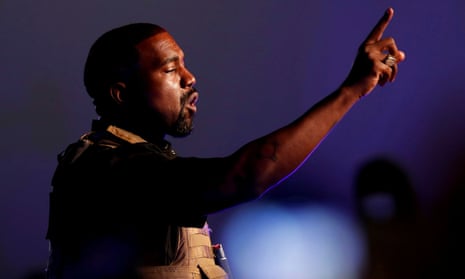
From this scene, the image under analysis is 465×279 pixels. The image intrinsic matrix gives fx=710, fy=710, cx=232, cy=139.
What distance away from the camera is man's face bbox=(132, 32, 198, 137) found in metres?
1.48

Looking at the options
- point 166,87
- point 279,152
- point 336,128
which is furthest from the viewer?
point 336,128

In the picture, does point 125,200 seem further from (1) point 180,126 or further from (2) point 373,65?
(2) point 373,65

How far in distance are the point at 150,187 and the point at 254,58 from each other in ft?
6.61

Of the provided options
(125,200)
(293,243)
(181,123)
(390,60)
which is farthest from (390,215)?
(125,200)

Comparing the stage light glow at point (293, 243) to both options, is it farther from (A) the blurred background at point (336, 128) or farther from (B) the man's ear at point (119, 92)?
(B) the man's ear at point (119, 92)

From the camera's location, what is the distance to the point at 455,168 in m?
3.29

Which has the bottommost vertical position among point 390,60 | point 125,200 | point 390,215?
point 125,200

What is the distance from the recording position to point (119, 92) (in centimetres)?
151

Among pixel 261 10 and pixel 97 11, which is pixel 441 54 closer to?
pixel 261 10

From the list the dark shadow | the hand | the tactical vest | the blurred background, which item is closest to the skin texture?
the hand

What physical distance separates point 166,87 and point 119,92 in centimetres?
11

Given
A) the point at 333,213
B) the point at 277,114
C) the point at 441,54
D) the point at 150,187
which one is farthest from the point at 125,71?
the point at 441,54

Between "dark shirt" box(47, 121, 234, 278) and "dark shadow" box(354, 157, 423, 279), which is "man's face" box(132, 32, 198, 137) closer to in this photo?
"dark shirt" box(47, 121, 234, 278)

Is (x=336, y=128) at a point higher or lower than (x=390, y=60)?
higher
